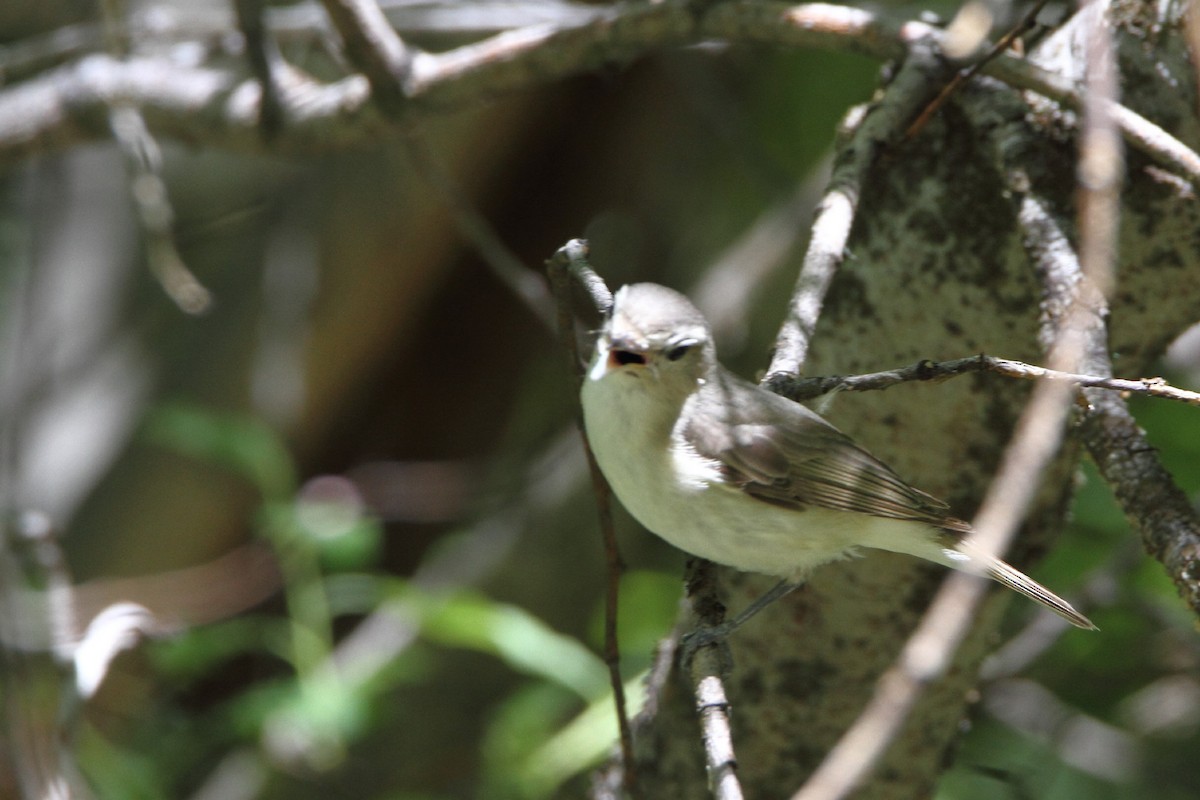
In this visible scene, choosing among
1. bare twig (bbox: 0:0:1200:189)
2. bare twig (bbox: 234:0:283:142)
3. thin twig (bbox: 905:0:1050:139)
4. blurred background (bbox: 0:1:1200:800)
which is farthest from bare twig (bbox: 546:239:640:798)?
bare twig (bbox: 234:0:283:142)

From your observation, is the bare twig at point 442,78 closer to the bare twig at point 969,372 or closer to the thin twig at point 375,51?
the thin twig at point 375,51

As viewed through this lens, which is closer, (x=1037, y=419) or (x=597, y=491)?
(x=1037, y=419)

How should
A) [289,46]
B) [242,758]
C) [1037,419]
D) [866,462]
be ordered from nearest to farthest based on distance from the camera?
[1037,419]
[866,462]
[242,758]
[289,46]

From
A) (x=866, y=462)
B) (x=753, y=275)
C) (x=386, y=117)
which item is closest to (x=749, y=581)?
(x=866, y=462)

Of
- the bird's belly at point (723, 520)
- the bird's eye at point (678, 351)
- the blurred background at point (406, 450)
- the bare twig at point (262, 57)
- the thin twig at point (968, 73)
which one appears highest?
the thin twig at point (968, 73)

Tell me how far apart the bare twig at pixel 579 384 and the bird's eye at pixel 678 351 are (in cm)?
20

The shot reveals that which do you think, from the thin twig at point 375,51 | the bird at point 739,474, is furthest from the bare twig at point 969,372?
the thin twig at point 375,51

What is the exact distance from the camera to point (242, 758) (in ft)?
13.9

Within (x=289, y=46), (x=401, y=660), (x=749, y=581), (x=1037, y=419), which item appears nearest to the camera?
(x=1037, y=419)

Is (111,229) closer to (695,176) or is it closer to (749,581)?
(695,176)

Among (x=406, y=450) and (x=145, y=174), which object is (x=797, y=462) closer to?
(x=145, y=174)

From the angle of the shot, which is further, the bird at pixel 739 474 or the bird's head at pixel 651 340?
the bird at pixel 739 474

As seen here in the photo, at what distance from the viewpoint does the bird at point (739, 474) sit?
212 cm

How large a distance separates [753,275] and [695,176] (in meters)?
1.18
